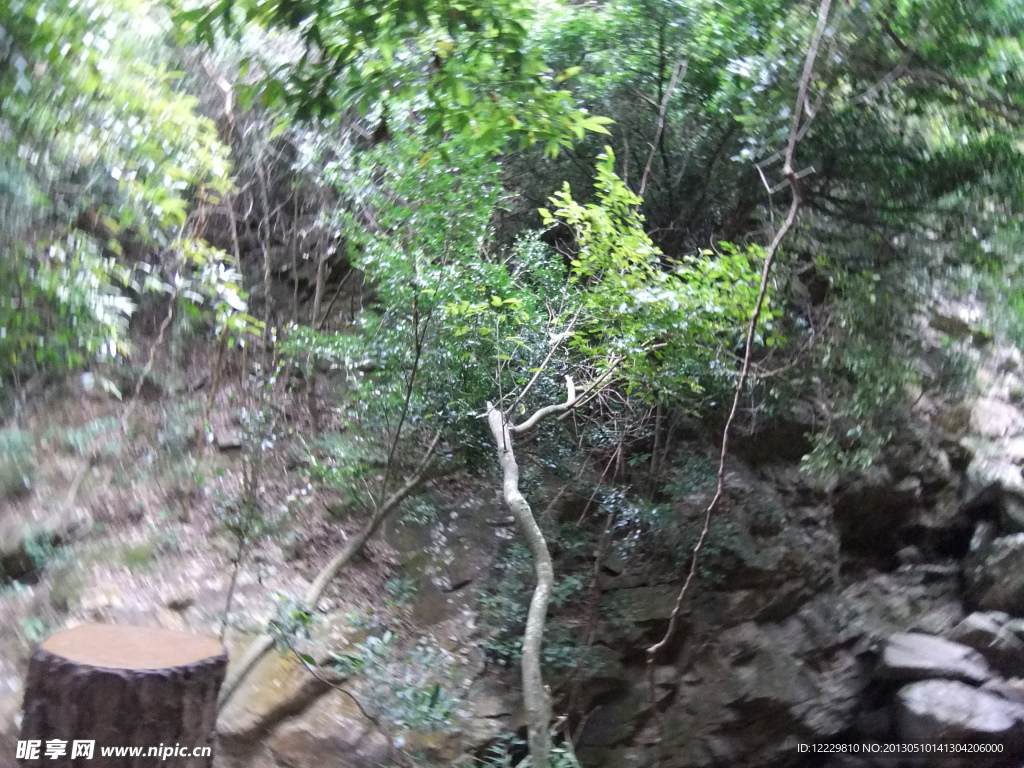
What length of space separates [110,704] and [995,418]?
8.41 metres

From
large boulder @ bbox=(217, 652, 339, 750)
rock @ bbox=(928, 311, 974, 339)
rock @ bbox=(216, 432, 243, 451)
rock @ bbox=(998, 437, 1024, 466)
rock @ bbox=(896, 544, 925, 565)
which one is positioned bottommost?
rock @ bbox=(896, 544, 925, 565)

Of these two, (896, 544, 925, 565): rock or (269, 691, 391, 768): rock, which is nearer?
(269, 691, 391, 768): rock

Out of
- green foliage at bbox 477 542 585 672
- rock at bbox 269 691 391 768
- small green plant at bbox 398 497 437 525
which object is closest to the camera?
rock at bbox 269 691 391 768

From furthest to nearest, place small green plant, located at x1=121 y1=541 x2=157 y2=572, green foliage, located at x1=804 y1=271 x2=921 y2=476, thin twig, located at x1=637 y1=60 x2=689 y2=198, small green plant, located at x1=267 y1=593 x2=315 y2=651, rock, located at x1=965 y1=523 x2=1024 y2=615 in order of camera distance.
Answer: rock, located at x1=965 y1=523 x2=1024 y2=615, thin twig, located at x1=637 y1=60 x2=689 y2=198, green foliage, located at x1=804 y1=271 x2=921 y2=476, small green plant, located at x1=121 y1=541 x2=157 y2=572, small green plant, located at x1=267 y1=593 x2=315 y2=651

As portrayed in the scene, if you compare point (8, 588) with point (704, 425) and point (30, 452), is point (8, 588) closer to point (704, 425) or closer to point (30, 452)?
point (30, 452)

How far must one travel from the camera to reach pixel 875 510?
677cm

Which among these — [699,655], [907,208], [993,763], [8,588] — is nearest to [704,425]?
[699,655]

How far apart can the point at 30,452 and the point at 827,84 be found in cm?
634

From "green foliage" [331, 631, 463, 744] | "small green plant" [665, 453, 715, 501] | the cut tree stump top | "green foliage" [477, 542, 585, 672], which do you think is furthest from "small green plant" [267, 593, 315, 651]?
"small green plant" [665, 453, 715, 501]

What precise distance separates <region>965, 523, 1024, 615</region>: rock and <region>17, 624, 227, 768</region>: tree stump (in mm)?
6849

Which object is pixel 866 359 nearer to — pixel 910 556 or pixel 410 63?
pixel 910 556

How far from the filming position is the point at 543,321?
5.04 metres

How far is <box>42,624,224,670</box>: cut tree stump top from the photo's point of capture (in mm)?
2084

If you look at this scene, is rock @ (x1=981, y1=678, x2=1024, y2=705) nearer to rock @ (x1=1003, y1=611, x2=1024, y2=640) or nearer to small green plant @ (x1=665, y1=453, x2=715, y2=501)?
rock @ (x1=1003, y1=611, x2=1024, y2=640)
